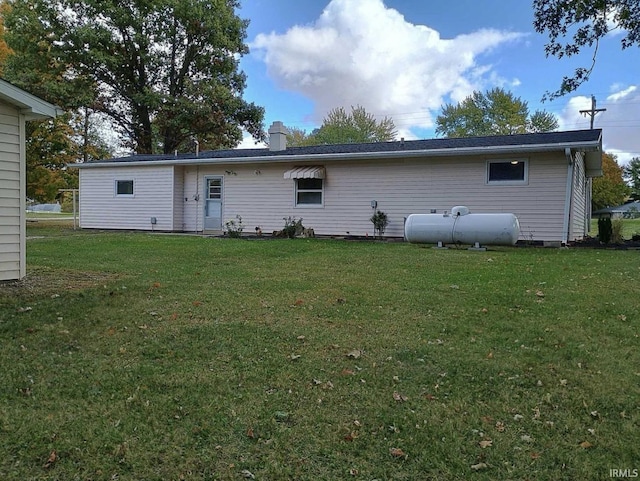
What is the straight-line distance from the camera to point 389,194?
523 inches

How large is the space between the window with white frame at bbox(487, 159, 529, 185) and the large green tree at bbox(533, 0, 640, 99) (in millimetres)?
4520

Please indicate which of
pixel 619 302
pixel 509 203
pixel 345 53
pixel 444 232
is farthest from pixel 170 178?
pixel 619 302

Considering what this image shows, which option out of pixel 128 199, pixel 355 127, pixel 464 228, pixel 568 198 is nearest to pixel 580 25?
pixel 464 228

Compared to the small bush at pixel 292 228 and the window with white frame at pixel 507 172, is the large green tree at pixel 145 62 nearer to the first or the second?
the small bush at pixel 292 228

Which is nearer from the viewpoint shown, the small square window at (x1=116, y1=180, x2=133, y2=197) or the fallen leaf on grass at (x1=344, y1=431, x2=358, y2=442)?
the fallen leaf on grass at (x1=344, y1=431, x2=358, y2=442)

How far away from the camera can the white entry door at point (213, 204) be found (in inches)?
→ 620

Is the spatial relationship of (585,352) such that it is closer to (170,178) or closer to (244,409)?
(244,409)

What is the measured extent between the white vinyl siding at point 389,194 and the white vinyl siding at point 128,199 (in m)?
0.71

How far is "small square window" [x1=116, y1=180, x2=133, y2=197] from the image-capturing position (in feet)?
54.7

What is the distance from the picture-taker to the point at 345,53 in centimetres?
2353

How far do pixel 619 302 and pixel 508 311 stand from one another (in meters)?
1.34

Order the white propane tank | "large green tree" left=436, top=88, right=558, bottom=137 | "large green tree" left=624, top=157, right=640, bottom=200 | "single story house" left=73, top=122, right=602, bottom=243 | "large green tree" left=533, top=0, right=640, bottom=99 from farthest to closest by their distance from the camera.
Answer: "large green tree" left=624, top=157, right=640, bottom=200
"large green tree" left=436, top=88, right=558, bottom=137
"single story house" left=73, top=122, right=602, bottom=243
the white propane tank
"large green tree" left=533, top=0, right=640, bottom=99

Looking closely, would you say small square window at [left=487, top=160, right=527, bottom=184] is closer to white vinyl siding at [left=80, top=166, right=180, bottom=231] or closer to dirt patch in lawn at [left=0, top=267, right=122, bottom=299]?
dirt patch in lawn at [left=0, top=267, right=122, bottom=299]

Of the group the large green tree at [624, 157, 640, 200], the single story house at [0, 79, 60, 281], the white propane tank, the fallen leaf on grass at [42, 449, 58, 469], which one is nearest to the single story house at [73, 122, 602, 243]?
the white propane tank
